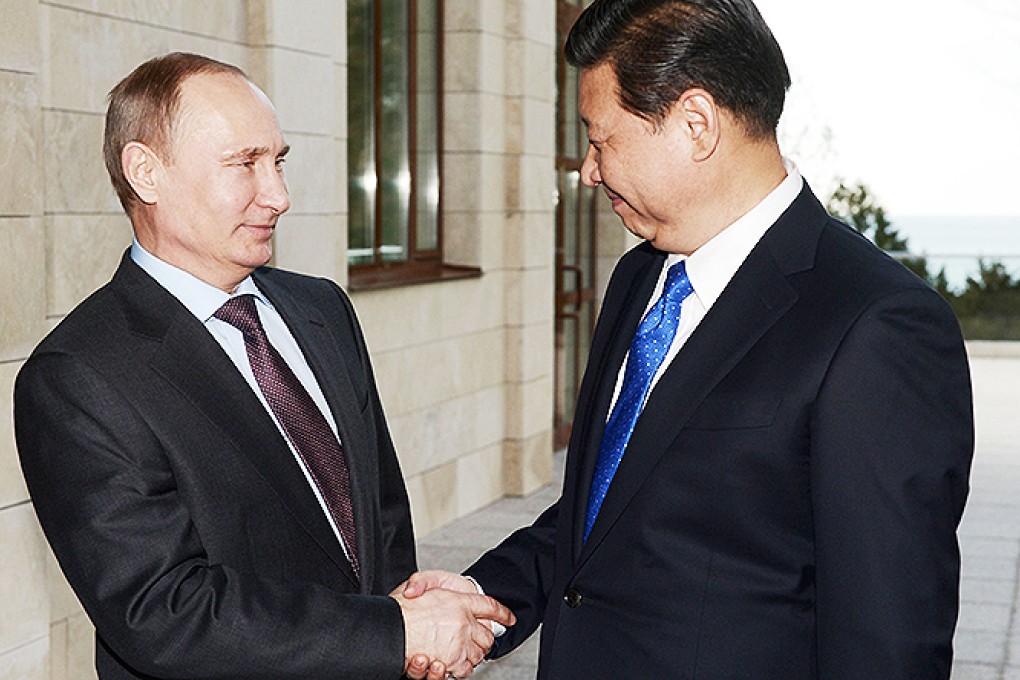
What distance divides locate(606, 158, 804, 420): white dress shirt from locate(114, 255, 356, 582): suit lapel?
587 mm

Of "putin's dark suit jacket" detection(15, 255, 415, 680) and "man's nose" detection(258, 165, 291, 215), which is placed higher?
"man's nose" detection(258, 165, 291, 215)

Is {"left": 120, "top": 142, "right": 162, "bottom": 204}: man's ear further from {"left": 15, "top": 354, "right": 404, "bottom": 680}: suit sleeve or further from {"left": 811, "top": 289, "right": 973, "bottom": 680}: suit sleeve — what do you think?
{"left": 811, "top": 289, "right": 973, "bottom": 680}: suit sleeve

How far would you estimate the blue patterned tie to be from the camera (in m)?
2.11

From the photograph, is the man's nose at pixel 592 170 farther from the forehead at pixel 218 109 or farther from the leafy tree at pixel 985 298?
the leafy tree at pixel 985 298

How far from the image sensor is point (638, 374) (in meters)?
2.12

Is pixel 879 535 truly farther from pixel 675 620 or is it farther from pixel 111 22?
pixel 111 22

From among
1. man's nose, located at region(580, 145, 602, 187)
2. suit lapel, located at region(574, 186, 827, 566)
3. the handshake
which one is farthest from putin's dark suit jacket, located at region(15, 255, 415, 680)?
man's nose, located at region(580, 145, 602, 187)

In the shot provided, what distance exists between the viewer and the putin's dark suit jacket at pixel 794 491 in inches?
71.4

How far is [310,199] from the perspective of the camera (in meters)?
5.83

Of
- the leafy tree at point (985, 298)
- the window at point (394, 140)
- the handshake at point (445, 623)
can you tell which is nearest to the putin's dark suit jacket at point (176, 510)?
the handshake at point (445, 623)

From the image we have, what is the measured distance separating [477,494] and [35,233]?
4451 millimetres

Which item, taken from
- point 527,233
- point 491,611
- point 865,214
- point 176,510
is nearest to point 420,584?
point 491,611

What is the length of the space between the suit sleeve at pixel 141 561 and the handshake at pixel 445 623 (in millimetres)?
180

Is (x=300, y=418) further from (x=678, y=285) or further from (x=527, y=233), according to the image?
(x=527, y=233)
